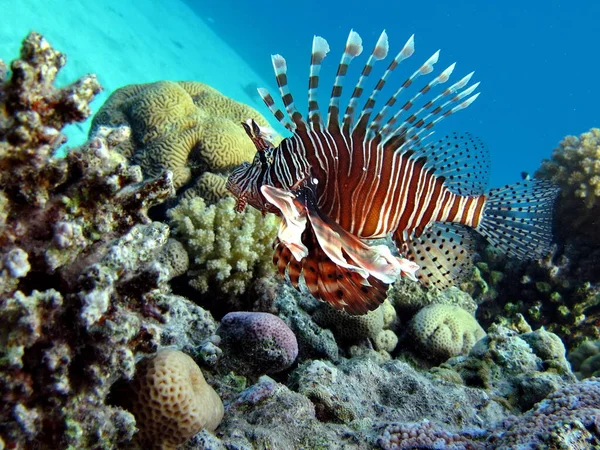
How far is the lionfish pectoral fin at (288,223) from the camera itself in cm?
205

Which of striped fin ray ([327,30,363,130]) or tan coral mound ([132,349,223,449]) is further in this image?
striped fin ray ([327,30,363,130])

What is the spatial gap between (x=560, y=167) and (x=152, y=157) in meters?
7.83

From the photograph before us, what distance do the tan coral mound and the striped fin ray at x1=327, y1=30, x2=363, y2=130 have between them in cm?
200

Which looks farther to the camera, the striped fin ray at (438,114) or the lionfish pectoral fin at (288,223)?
the striped fin ray at (438,114)

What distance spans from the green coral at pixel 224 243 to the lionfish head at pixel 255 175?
5.74 ft

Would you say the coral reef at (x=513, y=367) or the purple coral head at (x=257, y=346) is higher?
the coral reef at (x=513, y=367)

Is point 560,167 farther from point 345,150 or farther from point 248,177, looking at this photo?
point 248,177

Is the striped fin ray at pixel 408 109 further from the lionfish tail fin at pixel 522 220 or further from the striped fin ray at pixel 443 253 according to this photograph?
the lionfish tail fin at pixel 522 220

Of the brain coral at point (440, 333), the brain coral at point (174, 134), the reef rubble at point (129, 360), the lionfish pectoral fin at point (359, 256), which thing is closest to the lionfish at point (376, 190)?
the lionfish pectoral fin at point (359, 256)

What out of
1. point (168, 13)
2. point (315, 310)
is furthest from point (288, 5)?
point (315, 310)

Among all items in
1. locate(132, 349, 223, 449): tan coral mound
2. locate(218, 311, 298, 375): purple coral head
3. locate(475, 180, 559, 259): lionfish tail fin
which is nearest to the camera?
locate(132, 349, 223, 449): tan coral mound

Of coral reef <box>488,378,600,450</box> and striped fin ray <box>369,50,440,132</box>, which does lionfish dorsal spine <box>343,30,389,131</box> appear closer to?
striped fin ray <box>369,50,440,132</box>

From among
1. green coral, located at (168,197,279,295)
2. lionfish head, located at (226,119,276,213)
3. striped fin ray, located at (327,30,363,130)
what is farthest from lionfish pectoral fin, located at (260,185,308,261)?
green coral, located at (168,197,279,295)

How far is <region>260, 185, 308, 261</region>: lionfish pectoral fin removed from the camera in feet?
6.73
